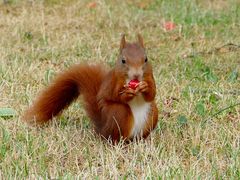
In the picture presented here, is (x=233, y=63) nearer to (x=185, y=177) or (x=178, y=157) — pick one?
(x=178, y=157)

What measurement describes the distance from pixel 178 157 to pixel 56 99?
2.69 ft

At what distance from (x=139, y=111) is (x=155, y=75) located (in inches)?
58.4

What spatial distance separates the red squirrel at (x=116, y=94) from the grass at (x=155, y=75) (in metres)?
0.09

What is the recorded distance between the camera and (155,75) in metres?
5.11

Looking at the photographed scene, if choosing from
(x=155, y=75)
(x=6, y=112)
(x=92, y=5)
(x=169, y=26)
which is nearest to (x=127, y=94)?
(x=6, y=112)

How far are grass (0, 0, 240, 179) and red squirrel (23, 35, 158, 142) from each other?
92mm

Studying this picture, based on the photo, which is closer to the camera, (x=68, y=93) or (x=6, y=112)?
(x=68, y=93)

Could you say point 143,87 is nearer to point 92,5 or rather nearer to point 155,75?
point 155,75

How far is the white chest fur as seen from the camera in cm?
364

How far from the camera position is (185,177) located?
10.6 ft

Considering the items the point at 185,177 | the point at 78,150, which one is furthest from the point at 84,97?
the point at 185,177

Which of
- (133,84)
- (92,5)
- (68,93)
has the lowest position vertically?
(68,93)

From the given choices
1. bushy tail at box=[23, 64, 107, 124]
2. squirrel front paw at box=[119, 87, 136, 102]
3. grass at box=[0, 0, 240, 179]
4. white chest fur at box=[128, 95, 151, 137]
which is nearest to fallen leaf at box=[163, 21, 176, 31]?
grass at box=[0, 0, 240, 179]

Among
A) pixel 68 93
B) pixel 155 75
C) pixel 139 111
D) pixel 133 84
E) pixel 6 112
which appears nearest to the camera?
pixel 133 84
